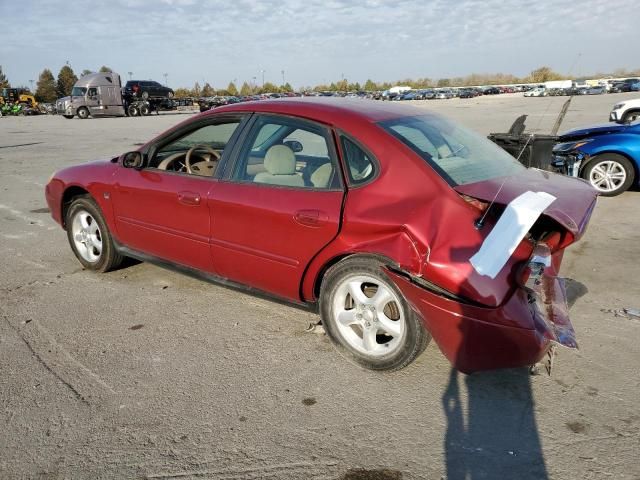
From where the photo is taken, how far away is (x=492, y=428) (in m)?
2.54

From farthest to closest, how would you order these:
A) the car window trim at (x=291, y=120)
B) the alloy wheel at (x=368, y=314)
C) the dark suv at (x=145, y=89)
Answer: the dark suv at (x=145, y=89)
the car window trim at (x=291, y=120)
the alloy wheel at (x=368, y=314)

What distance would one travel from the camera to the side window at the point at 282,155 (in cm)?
332

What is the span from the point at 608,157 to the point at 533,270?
6131 mm

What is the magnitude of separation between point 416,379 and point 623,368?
1.24 metres

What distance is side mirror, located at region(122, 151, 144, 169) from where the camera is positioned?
4.16 metres

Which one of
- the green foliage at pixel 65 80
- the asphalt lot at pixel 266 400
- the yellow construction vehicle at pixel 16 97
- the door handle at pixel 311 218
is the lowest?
the asphalt lot at pixel 266 400

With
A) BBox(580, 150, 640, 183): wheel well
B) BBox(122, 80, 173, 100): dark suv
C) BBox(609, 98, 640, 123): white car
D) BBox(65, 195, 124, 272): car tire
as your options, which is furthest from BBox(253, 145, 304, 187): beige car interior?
BBox(122, 80, 173, 100): dark suv

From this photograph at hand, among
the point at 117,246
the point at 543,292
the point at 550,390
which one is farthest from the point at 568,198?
the point at 117,246

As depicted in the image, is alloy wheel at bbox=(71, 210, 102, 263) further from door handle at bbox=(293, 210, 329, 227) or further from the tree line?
the tree line

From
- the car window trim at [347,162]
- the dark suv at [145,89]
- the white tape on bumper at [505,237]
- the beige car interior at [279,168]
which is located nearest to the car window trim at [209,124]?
the beige car interior at [279,168]

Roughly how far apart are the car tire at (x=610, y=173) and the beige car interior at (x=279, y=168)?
5858 millimetres

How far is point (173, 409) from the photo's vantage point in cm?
274

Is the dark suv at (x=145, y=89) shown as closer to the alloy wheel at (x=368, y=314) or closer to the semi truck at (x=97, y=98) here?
the semi truck at (x=97, y=98)

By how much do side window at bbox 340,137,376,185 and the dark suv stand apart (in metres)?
39.5
